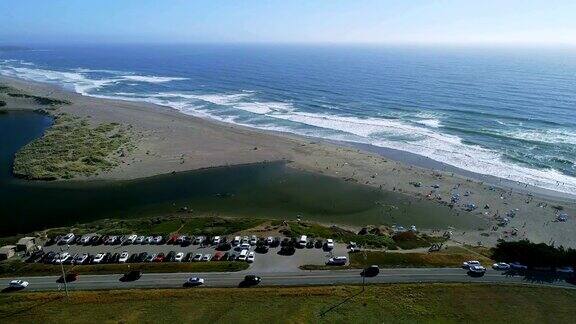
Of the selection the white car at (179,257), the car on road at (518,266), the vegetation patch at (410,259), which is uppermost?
the car on road at (518,266)

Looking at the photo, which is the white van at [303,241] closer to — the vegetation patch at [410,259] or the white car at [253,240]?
the white car at [253,240]

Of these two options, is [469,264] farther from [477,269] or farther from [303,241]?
[303,241]

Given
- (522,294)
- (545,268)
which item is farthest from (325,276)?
(545,268)

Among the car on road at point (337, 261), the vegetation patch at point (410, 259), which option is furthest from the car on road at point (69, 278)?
the vegetation patch at point (410, 259)

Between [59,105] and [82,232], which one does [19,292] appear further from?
[59,105]

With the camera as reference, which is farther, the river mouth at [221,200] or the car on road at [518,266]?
the river mouth at [221,200]

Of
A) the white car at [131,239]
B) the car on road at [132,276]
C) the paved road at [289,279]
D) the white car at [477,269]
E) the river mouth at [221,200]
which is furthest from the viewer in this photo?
the river mouth at [221,200]

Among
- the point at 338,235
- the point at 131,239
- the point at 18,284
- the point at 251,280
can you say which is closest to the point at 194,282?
the point at 251,280
